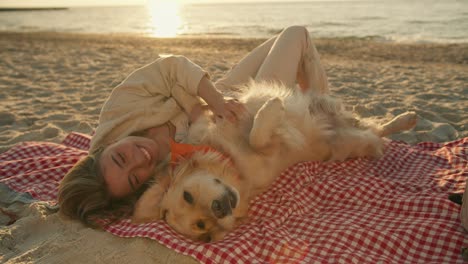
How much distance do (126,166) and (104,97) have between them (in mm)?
3488

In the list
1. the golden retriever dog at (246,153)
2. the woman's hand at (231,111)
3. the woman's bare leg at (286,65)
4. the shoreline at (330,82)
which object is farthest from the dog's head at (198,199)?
the shoreline at (330,82)

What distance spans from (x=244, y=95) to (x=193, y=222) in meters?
1.22

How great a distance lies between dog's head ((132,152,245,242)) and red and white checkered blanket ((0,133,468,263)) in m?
0.08

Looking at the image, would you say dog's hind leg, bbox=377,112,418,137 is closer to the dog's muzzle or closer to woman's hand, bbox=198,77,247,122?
woman's hand, bbox=198,77,247,122

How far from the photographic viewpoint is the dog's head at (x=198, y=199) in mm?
2145

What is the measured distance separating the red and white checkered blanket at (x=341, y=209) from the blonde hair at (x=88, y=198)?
14 cm

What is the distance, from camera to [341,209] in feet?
8.81

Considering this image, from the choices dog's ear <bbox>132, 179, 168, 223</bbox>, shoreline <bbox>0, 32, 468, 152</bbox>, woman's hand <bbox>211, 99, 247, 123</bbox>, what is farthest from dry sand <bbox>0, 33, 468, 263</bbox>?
woman's hand <bbox>211, 99, 247, 123</bbox>

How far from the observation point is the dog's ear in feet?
7.73

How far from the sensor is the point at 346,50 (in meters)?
10.9

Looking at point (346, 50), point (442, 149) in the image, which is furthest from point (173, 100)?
point (346, 50)

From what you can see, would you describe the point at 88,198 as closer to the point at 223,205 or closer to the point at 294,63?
the point at 223,205

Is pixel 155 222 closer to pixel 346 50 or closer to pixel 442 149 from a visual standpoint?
pixel 442 149

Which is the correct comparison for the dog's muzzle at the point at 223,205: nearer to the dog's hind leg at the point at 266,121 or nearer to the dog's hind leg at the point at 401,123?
the dog's hind leg at the point at 266,121
